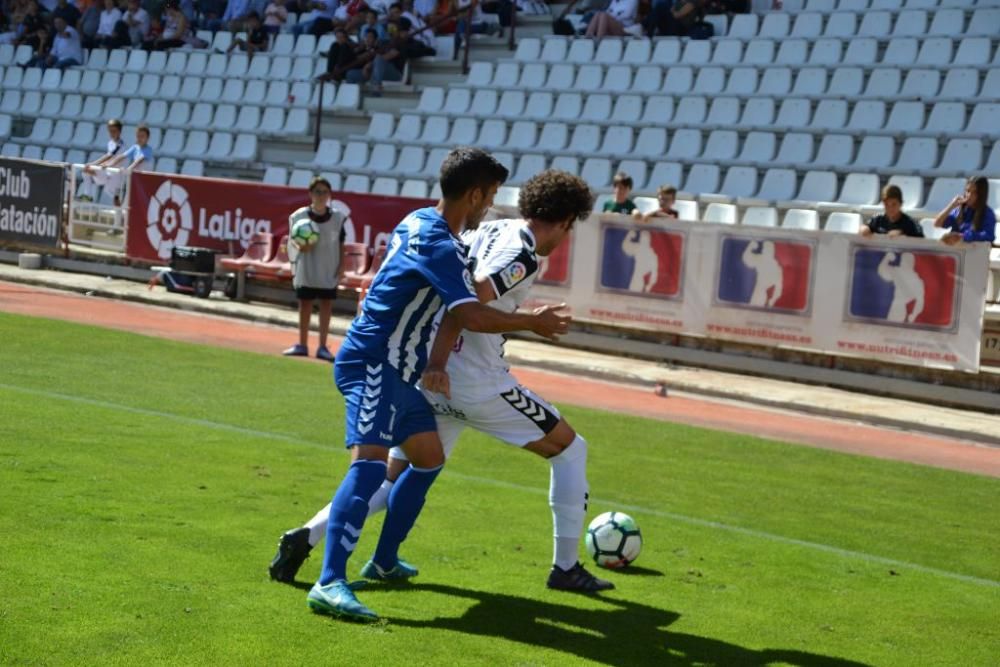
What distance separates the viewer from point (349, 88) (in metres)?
29.1

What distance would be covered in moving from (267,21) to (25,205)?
976 cm

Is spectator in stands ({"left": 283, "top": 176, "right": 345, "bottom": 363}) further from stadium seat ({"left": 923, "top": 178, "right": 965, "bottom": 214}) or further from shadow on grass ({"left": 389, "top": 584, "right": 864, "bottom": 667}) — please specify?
shadow on grass ({"left": 389, "top": 584, "right": 864, "bottom": 667})

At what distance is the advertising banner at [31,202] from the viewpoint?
2491 centimetres

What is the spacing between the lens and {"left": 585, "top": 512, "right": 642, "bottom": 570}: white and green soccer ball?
7.68 meters

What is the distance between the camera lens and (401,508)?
22.4ft

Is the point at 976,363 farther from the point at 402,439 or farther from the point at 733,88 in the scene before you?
the point at 402,439

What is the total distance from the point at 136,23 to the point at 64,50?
1.94 metres

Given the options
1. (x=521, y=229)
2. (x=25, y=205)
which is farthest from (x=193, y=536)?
(x=25, y=205)

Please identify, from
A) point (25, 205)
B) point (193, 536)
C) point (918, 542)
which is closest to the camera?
point (193, 536)

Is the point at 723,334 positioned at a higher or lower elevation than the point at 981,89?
lower

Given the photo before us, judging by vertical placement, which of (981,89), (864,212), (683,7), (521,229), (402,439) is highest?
(683,7)

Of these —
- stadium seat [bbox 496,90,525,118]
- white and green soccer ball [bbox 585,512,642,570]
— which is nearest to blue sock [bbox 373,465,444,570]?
white and green soccer ball [bbox 585,512,642,570]

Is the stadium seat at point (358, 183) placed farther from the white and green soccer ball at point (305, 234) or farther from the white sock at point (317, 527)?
the white sock at point (317, 527)

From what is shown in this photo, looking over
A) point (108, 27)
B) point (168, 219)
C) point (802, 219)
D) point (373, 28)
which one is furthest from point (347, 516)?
point (108, 27)
